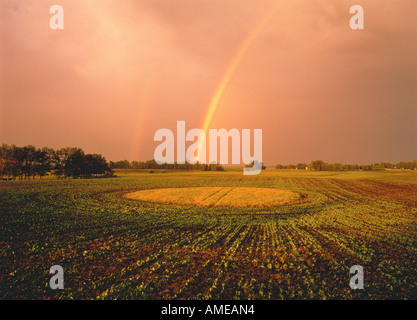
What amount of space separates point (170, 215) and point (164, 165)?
17625cm

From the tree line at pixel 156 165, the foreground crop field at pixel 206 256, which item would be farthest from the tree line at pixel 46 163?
the foreground crop field at pixel 206 256

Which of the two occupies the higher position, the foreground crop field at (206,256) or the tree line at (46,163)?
the tree line at (46,163)

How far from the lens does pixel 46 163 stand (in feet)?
334

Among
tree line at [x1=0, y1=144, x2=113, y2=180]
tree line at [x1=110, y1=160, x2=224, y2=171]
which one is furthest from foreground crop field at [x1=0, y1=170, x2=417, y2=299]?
tree line at [x1=110, y1=160, x2=224, y2=171]

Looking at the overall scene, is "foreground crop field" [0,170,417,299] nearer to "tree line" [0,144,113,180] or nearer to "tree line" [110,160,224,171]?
"tree line" [0,144,113,180]

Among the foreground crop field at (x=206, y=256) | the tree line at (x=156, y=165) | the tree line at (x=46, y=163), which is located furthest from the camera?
the tree line at (x=156, y=165)

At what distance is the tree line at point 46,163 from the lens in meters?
90.5

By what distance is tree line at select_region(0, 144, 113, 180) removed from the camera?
90.5 metres

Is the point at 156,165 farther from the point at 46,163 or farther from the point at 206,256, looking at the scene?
the point at 206,256

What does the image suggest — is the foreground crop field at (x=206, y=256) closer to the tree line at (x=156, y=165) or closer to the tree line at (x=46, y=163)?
the tree line at (x=46, y=163)

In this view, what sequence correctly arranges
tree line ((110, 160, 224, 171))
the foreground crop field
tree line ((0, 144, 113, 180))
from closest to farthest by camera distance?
1. the foreground crop field
2. tree line ((0, 144, 113, 180))
3. tree line ((110, 160, 224, 171))

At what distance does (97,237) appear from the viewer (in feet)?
55.5

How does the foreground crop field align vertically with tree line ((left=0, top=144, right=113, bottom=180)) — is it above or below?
below
